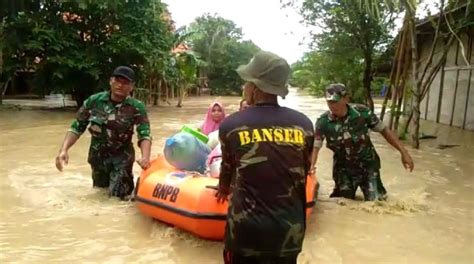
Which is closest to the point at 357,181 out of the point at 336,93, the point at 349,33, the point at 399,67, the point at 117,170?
the point at 336,93

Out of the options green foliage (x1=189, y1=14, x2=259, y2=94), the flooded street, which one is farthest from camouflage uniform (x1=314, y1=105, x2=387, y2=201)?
green foliage (x1=189, y1=14, x2=259, y2=94)

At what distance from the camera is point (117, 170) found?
5.39m

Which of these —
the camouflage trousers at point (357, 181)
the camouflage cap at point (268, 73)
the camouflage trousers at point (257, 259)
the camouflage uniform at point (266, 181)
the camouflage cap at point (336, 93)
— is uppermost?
the camouflage cap at point (268, 73)

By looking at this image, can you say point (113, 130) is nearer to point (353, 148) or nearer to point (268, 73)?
point (353, 148)

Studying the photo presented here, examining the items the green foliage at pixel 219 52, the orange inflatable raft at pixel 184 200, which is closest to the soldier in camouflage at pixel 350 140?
the orange inflatable raft at pixel 184 200

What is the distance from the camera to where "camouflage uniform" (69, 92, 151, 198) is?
5152mm

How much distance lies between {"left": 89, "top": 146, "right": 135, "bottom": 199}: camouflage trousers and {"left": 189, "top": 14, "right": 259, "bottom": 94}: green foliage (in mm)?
30499

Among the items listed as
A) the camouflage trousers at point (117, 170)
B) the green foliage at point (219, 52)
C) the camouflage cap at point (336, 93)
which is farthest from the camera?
the green foliage at point (219, 52)

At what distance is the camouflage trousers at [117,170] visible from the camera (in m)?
5.35

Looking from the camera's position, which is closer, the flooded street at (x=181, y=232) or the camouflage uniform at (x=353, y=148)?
the flooded street at (x=181, y=232)

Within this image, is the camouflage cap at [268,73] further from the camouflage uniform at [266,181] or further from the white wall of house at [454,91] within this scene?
the white wall of house at [454,91]

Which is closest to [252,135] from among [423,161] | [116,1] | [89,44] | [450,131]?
[423,161]

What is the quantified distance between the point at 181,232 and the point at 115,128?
129 cm

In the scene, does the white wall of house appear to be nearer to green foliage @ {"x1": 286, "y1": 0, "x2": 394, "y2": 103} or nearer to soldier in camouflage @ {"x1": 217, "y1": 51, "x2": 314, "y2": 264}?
green foliage @ {"x1": 286, "y1": 0, "x2": 394, "y2": 103}
